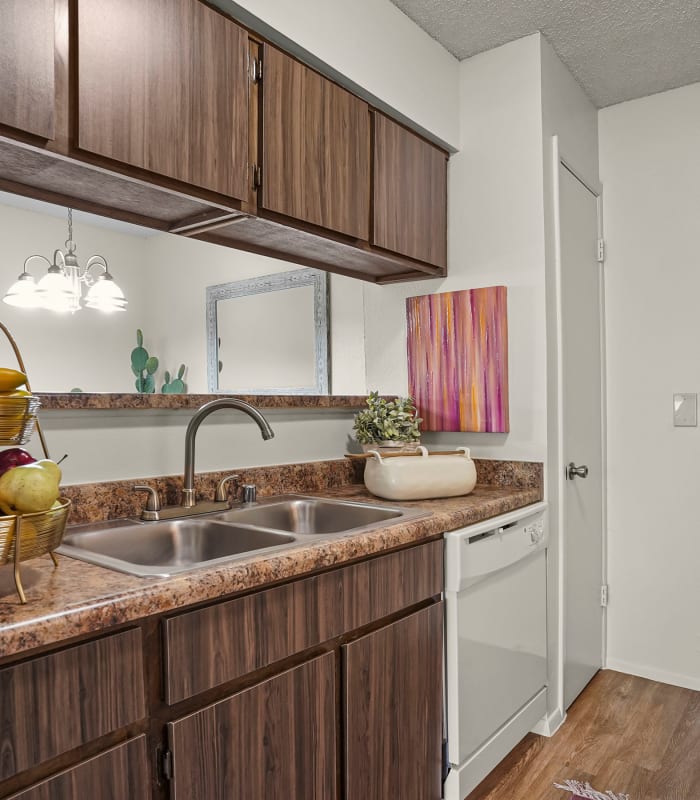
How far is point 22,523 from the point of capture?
2.93ft

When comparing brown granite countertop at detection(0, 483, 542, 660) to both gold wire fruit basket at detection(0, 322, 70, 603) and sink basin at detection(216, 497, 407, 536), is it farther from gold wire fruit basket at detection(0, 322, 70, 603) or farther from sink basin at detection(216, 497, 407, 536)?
sink basin at detection(216, 497, 407, 536)

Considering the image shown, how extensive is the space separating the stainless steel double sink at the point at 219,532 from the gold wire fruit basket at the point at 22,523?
197 mm

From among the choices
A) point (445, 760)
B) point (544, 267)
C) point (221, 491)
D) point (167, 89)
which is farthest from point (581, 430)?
point (167, 89)

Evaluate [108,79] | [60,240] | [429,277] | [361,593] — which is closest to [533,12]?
[429,277]

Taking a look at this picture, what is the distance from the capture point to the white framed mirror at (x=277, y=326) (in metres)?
2.64

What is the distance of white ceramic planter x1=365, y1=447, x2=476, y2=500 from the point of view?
193cm

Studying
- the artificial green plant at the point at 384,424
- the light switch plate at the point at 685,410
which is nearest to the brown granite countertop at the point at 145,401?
the artificial green plant at the point at 384,424

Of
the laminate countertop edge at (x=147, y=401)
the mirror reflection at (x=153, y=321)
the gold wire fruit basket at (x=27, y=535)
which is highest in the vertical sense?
the mirror reflection at (x=153, y=321)

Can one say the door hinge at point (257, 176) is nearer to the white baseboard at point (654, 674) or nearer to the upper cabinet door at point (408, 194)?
the upper cabinet door at point (408, 194)

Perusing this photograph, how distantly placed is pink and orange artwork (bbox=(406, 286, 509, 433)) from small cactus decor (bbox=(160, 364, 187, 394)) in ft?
2.96

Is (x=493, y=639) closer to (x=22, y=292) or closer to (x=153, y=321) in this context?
(x=153, y=321)

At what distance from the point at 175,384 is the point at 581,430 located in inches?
63.3

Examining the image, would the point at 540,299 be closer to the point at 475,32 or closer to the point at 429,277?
the point at 429,277

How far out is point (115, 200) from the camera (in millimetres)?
1564
